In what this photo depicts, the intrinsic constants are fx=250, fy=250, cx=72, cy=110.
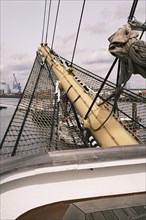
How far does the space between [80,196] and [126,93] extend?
2723 millimetres

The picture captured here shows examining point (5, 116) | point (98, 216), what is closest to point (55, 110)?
point (98, 216)

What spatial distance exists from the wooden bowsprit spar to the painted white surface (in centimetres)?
98

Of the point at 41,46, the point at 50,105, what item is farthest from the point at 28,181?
the point at 41,46

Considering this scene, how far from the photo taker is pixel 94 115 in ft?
9.32

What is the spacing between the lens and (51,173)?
127cm

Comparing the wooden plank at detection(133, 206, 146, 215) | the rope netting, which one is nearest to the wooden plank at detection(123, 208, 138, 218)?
the wooden plank at detection(133, 206, 146, 215)

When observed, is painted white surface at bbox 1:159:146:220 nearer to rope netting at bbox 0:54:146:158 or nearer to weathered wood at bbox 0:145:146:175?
weathered wood at bbox 0:145:146:175

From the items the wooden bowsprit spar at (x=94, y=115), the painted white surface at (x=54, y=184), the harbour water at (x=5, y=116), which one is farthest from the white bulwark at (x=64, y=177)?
the harbour water at (x=5, y=116)

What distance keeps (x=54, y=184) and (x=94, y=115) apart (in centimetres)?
162

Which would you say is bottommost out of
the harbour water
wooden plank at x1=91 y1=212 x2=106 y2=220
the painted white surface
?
the harbour water

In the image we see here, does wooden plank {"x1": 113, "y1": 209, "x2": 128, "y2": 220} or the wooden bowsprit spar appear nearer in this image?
wooden plank {"x1": 113, "y1": 209, "x2": 128, "y2": 220}

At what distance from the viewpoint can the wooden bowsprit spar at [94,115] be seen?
95.7 inches

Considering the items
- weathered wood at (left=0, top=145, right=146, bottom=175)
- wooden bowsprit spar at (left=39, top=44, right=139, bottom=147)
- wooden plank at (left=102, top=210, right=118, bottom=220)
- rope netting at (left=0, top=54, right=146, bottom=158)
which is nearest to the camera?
weathered wood at (left=0, top=145, right=146, bottom=175)

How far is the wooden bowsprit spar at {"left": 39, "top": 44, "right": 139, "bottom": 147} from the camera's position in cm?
243
